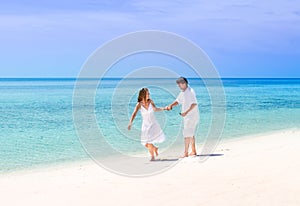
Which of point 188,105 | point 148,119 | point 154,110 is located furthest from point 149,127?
point 188,105

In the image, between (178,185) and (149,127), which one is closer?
(178,185)

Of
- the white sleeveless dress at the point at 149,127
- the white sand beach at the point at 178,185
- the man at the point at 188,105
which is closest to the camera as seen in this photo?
the white sand beach at the point at 178,185

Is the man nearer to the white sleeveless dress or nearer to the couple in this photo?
the couple

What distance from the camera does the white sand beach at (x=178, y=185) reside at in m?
6.39

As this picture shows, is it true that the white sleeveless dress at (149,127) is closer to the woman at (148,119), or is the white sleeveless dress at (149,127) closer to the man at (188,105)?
the woman at (148,119)

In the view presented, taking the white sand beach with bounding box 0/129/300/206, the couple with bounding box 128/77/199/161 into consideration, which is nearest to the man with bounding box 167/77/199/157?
the couple with bounding box 128/77/199/161

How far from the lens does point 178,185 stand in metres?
7.23

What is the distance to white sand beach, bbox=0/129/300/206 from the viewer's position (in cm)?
639

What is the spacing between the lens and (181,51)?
9.04 metres

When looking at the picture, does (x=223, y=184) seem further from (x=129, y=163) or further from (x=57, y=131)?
(x=57, y=131)

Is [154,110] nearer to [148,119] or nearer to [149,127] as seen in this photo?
[148,119]

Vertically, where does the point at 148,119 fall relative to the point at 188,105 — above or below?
below

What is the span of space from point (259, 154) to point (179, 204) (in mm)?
4670

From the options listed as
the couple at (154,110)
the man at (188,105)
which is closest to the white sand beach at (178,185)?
the man at (188,105)
